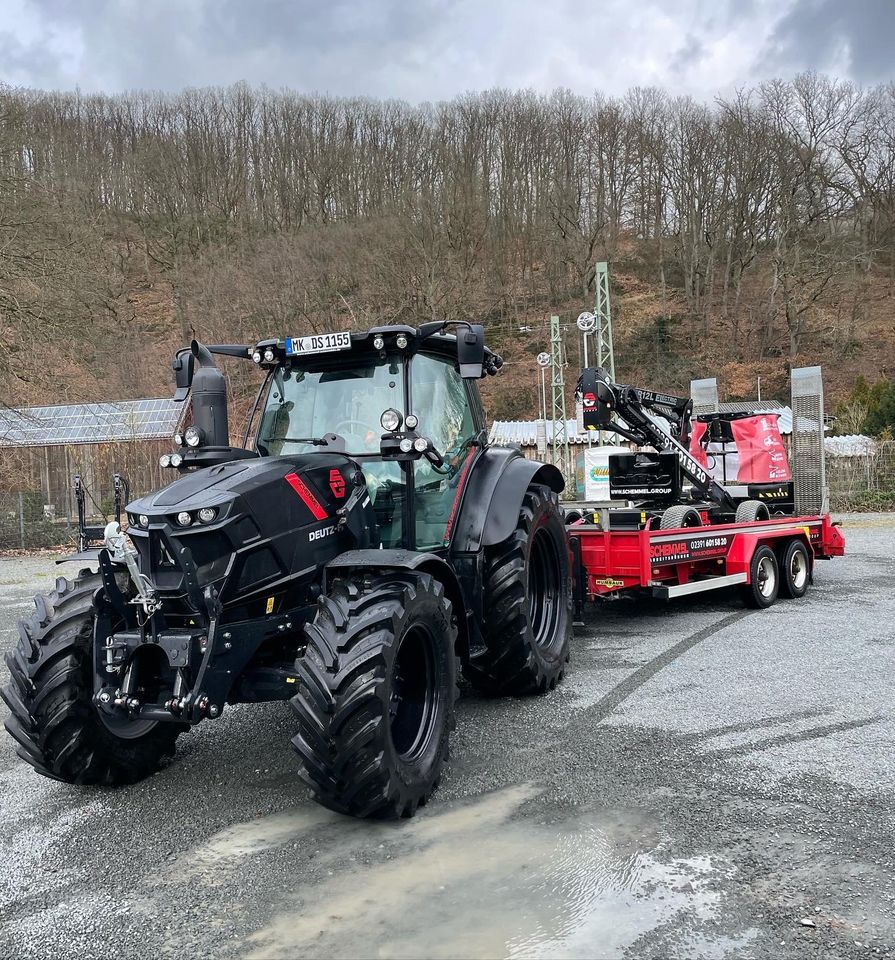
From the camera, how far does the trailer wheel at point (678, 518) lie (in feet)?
29.6

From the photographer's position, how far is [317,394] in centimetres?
512

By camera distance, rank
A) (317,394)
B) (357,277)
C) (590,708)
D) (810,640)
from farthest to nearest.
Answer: (357,277) → (810,640) → (590,708) → (317,394)

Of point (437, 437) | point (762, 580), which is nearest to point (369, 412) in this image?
point (437, 437)

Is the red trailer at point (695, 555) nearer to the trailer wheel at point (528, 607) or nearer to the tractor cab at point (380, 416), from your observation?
the trailer wheel at point (528, 607)

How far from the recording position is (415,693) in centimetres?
427

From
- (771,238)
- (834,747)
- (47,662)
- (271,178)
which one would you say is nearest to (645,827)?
(834,747)

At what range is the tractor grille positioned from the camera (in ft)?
33.3

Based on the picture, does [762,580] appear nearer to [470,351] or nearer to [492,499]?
[492,499]

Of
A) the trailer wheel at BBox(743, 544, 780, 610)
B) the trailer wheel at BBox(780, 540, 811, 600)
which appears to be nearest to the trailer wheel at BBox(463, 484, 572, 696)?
the trailer wheel at BBox(743, 544, 780, 610)

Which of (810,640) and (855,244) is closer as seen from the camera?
(810,640)

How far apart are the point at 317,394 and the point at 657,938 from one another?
3401 mm

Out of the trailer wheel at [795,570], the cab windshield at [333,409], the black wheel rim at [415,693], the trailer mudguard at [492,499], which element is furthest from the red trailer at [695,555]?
the black wheel rim at [415,693]

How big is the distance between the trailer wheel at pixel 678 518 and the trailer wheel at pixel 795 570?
1.10m

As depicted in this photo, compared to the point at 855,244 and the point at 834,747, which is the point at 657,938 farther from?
the point at 855,244
